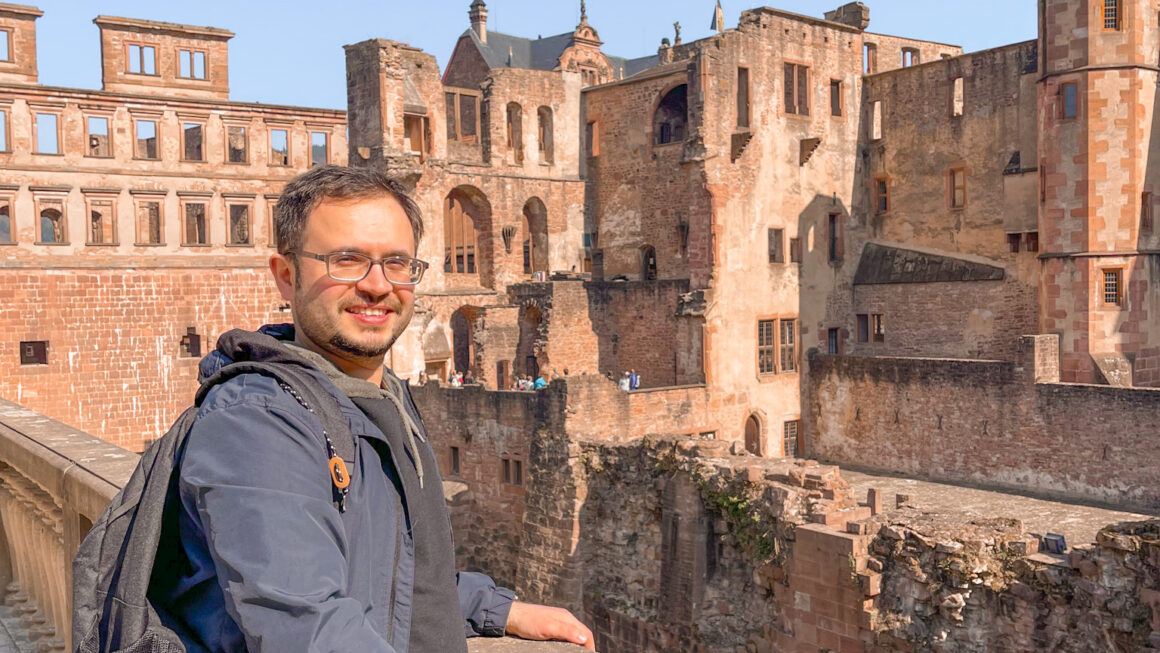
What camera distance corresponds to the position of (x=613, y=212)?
32531 millimetres

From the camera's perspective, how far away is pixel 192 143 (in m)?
34.2

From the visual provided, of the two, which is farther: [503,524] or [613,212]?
[613,212]

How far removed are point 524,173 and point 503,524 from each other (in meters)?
12.2

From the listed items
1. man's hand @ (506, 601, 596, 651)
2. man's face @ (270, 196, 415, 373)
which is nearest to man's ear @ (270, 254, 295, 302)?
man's face @ (270, 196, 415, 373)

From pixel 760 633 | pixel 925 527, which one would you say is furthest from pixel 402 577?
pixel 760 633

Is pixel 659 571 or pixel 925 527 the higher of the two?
pixel 925 527

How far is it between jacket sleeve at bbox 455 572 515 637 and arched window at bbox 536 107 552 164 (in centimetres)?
3032

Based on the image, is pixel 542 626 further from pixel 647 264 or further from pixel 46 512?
pixel 647 264

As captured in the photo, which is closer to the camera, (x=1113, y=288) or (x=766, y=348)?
(x=1113, y=288)

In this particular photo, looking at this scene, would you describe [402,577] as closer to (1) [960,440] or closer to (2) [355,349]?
(2) [355,349]

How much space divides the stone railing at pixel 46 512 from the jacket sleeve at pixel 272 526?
93.0 inches

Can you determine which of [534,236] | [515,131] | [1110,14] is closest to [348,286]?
[1110,14]

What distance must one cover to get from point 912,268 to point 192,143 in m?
21.9

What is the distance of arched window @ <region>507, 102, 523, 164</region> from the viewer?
32.6 m
